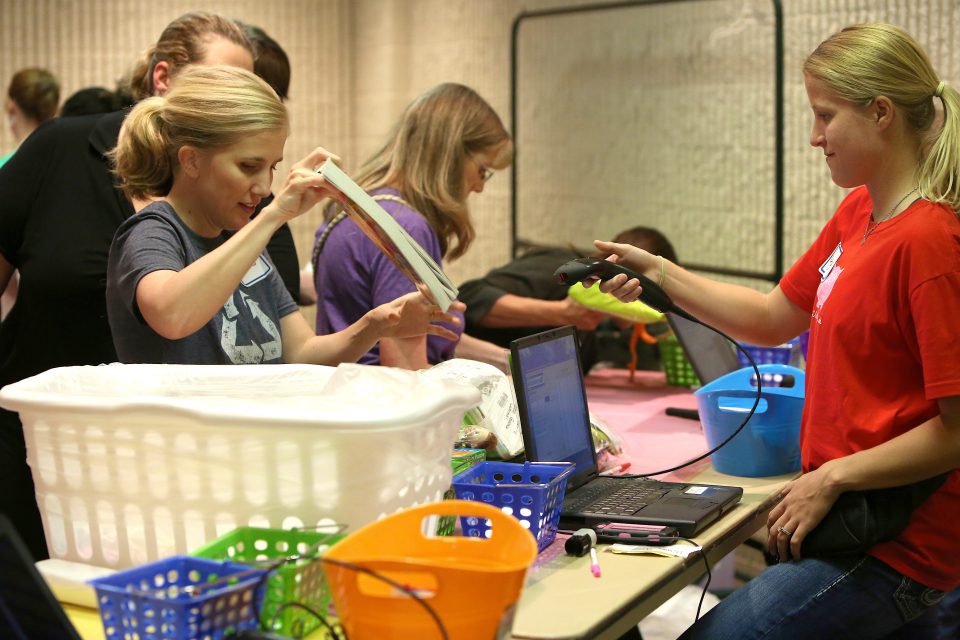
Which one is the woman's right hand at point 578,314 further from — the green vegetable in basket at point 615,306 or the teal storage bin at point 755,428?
the teal storage bin at point 755,428

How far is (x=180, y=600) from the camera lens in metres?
1.07

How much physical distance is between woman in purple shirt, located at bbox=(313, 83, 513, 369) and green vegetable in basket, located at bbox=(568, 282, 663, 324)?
0.40 m

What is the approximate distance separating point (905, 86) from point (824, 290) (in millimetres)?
353

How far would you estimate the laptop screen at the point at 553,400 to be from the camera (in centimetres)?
175

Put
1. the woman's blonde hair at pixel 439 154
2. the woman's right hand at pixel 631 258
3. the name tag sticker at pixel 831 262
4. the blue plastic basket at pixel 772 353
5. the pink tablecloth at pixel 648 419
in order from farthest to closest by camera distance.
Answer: the blue plastic basket at pixel 772 353 → the woman's blonde hair at pixel 439 154 → the pink tablecloth at pixel 648 419 → the woman's right hand at pixel 631 258 → the name tag sticker at pixel 831 262

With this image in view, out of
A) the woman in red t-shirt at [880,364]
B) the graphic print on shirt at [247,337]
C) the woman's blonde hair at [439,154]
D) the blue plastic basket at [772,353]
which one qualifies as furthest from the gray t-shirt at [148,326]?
the blue plastic basket at [772,353]

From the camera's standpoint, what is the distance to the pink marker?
4.87 feet

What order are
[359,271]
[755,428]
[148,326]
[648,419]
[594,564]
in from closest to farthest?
[594,564] → [148,326] → [755,428] → [359,271] → [648,419]

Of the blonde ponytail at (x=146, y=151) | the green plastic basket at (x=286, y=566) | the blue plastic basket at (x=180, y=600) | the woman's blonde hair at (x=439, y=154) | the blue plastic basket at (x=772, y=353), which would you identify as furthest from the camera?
the blue plastic basket at (x=772, y=353)

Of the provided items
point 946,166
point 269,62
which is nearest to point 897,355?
point 946,166

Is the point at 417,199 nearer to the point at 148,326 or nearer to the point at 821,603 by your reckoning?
the point at 148,326

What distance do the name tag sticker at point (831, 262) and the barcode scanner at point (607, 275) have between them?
0.26 m

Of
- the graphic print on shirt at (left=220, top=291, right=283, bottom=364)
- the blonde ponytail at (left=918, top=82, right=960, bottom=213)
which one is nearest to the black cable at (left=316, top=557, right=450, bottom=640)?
the graphic print on shirt at (left=220, top=291, right=283, bottom=364)

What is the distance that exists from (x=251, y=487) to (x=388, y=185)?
4.09ft
